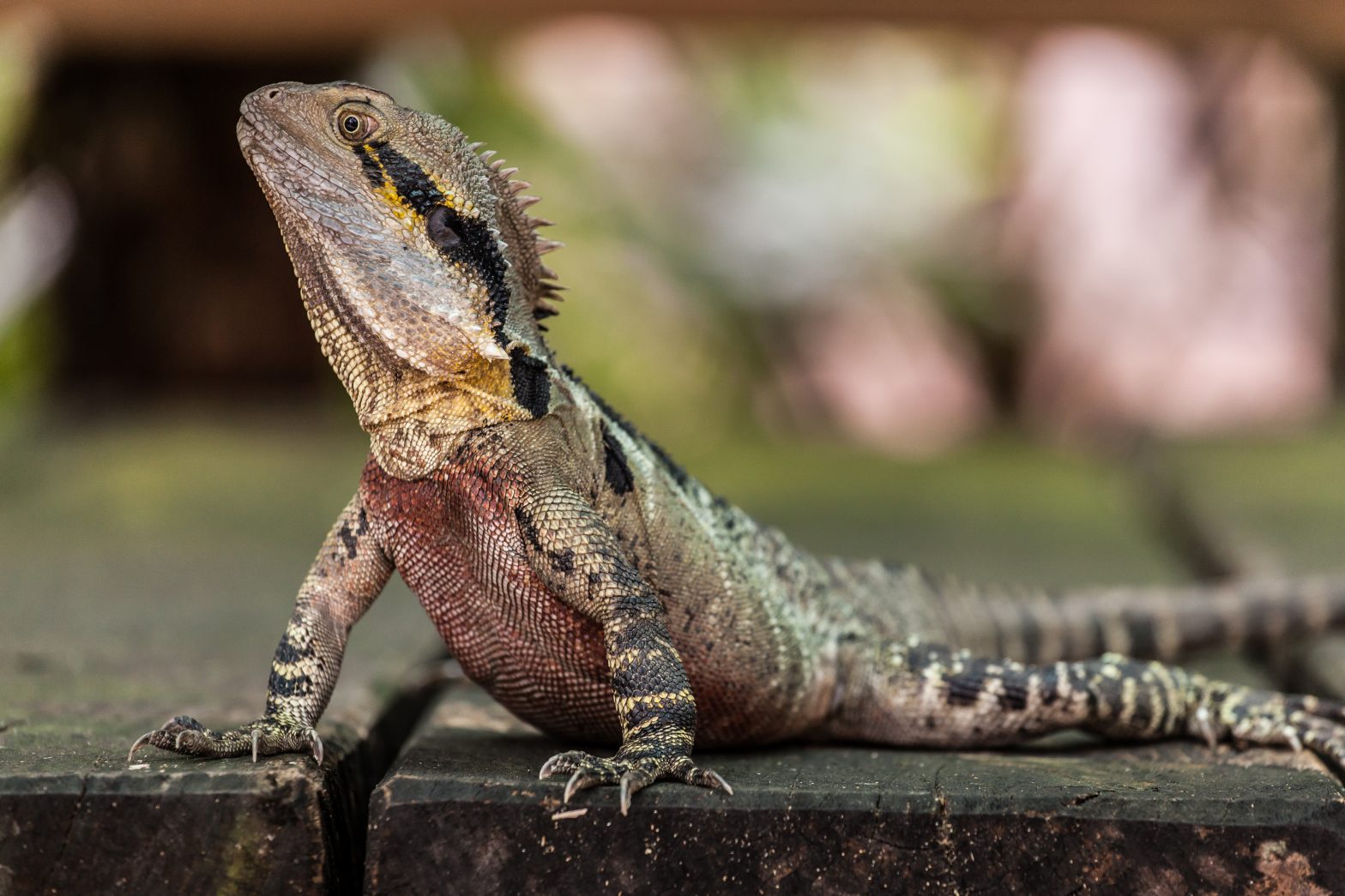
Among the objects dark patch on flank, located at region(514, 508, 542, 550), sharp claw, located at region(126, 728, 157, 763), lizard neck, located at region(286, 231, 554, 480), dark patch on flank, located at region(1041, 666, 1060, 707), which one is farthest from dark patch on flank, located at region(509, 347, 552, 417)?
dark patch on flank, located at region(1041, 666, 1060, 707)

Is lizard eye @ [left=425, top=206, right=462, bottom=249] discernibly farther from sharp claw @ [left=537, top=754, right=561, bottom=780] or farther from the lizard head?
sharp claw @ [left=537, top=754, right=561, bottom=780]

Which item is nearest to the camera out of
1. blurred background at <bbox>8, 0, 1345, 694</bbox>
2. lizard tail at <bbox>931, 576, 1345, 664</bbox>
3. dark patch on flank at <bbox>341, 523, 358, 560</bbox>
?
dark patch on flank at <bbox>341, 523, 358, 560</bbox>

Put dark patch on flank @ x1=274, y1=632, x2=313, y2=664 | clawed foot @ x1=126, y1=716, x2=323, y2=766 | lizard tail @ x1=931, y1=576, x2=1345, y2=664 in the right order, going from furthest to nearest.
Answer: lizard tail @ x1=931, y1=576, x2=1345, y2=664, dark patch on flank @ x1=274, y1=632, x2=313, y2=664, clawed foot @ x1=126, y1=716, x2=323, y2=766

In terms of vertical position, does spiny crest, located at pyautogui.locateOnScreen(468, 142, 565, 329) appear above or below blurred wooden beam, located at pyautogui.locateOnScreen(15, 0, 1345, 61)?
below

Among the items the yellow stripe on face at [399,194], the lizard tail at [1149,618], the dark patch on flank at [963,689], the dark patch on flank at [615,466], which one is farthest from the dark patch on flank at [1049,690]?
the yellow stripe on face at [399,194]

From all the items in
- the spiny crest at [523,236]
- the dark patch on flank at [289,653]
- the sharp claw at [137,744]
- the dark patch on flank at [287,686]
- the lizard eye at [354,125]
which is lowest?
the sharp claw at [137,744]

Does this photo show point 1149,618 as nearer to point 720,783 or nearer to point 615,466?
point 615,466

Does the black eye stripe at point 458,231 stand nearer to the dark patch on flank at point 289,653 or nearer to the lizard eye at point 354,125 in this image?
the lizard eye at point 354,125
